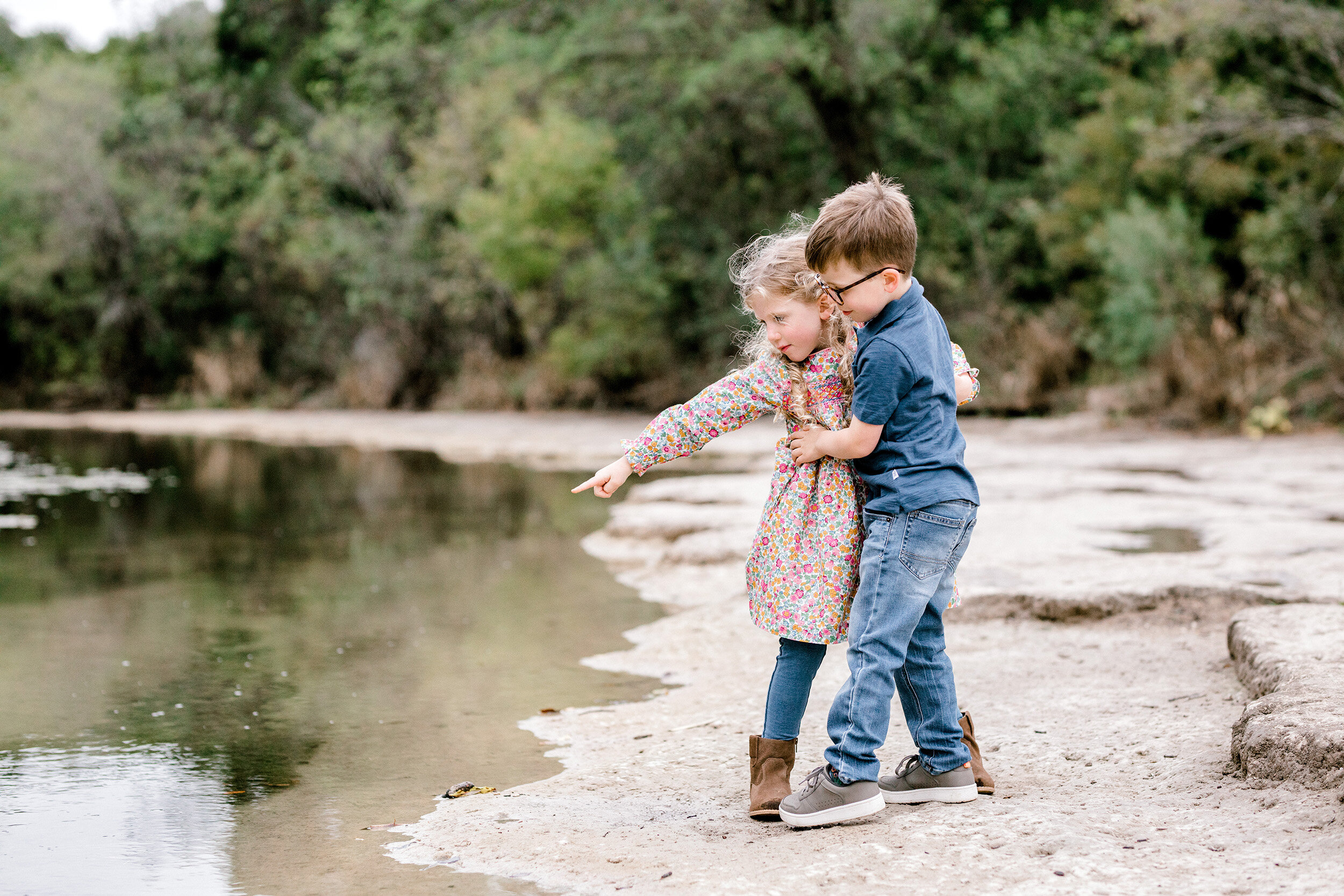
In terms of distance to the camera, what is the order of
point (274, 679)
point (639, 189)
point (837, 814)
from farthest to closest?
point (639, 189)
point (274, 679)
point (837, 814)

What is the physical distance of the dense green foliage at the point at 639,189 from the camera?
12.4 metres

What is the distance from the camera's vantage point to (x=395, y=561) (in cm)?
722

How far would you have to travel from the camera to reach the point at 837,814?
280 centimetres

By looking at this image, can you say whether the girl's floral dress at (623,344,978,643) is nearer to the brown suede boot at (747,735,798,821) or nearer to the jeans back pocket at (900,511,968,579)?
the jeans back pocket at (900,511,968,579)

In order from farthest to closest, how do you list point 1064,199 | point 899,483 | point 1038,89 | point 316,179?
point 316,179 → point 1038,89 → point 1064,199 → point 899,483

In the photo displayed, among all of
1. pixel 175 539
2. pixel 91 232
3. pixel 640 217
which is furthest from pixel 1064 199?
pixel 91 232

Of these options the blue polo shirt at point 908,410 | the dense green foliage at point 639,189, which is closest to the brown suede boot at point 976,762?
the blue polo shirt at point 908,410

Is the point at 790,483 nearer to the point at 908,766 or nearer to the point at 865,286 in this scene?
the point at 865,286

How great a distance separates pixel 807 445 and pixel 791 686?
56 centimetres

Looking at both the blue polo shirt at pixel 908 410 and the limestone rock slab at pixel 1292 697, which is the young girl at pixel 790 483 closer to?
the blue polo shirt at pixel 908 410

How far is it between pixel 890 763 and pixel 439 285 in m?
17.2

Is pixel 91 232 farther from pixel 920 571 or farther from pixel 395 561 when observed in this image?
pixel 920 571

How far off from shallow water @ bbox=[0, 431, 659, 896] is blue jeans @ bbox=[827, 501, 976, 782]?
0.79m

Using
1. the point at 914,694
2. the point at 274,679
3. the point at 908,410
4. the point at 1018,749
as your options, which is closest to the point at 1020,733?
the point at 1018,749
